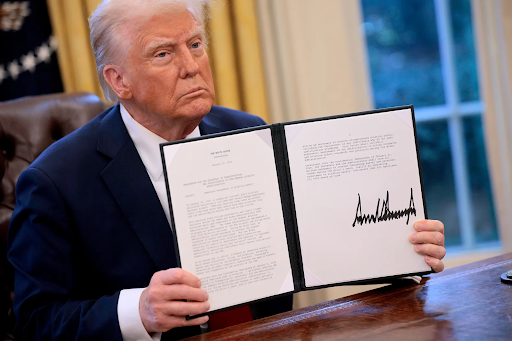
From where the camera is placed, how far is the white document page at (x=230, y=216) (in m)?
1.09

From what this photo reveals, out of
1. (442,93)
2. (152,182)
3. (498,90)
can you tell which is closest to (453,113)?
(442,93)

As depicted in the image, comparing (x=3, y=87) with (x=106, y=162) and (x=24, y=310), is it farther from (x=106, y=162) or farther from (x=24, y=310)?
(x=24, y=310)

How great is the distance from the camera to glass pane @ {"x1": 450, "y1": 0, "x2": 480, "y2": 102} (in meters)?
3.07

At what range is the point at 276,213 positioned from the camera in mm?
1145

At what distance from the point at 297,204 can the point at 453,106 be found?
7.50ft

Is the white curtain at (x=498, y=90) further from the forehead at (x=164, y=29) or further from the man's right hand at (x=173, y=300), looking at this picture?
the man's right hand at (x=173, y=300)

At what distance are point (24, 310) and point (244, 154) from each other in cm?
71

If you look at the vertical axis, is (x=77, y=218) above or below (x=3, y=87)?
below

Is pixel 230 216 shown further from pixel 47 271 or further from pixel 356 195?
pixel 47 271

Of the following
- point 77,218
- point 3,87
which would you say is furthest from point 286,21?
point 77,218

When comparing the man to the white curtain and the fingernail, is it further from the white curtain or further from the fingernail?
the white curtain

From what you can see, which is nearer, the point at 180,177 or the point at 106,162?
the point at 180,177

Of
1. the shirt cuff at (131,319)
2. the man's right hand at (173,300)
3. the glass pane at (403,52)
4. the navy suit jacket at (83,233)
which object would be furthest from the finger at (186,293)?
the glass pane at (403,52)

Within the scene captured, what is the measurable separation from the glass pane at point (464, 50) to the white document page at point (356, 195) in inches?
87.3
